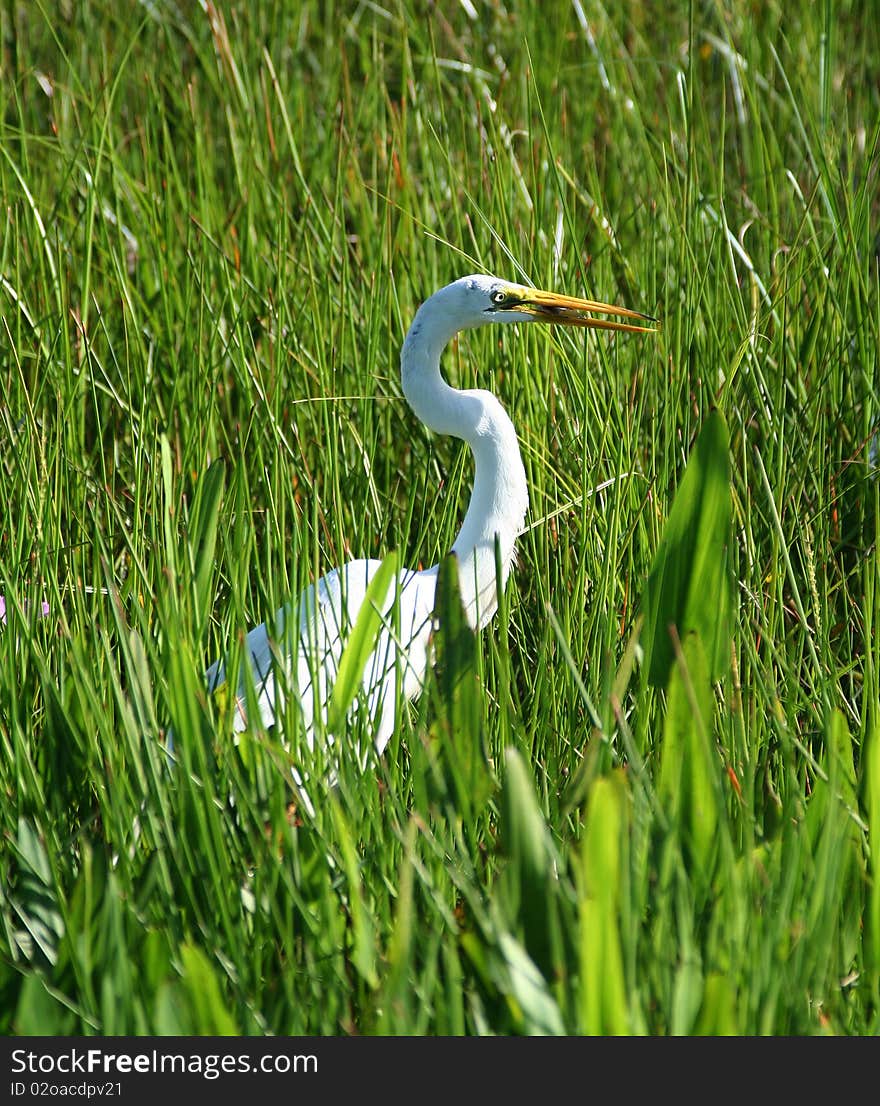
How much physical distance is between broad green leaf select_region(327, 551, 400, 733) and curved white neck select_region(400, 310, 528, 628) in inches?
22.1

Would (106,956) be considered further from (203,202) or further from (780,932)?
(203,202)

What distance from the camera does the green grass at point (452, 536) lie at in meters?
0.78

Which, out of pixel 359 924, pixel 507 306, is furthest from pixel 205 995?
pixel 507 306

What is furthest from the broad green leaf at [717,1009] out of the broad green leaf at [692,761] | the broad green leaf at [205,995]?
the broad green leaf at [205,995]

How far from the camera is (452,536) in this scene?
69.4 inches

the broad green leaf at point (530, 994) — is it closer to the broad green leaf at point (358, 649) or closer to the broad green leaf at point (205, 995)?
the broad green leaf at point (205, 995)

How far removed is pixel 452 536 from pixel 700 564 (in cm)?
85

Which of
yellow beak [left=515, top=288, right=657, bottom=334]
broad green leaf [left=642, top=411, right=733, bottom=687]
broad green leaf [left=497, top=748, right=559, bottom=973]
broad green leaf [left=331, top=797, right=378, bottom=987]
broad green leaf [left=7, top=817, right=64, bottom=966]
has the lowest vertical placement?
broad green leaf [left=7, top=817, right=64, bottom=966]

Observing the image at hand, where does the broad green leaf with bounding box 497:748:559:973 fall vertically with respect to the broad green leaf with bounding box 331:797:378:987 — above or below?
above

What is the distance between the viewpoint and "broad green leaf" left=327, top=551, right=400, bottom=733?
2.95 ft

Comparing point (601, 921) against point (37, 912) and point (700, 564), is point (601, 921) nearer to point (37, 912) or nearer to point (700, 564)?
point (700, 564)

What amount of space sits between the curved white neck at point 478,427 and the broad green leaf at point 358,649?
1.84 ft

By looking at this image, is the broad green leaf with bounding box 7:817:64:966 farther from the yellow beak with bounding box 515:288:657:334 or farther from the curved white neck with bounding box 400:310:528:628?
the yellow beak with bounding box 515:288:657:334

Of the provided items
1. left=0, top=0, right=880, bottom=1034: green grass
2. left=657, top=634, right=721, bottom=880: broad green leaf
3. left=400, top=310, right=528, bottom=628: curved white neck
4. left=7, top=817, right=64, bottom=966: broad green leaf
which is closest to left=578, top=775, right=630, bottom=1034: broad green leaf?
left=0, top=0, right=880, bottom=1034: green grass
